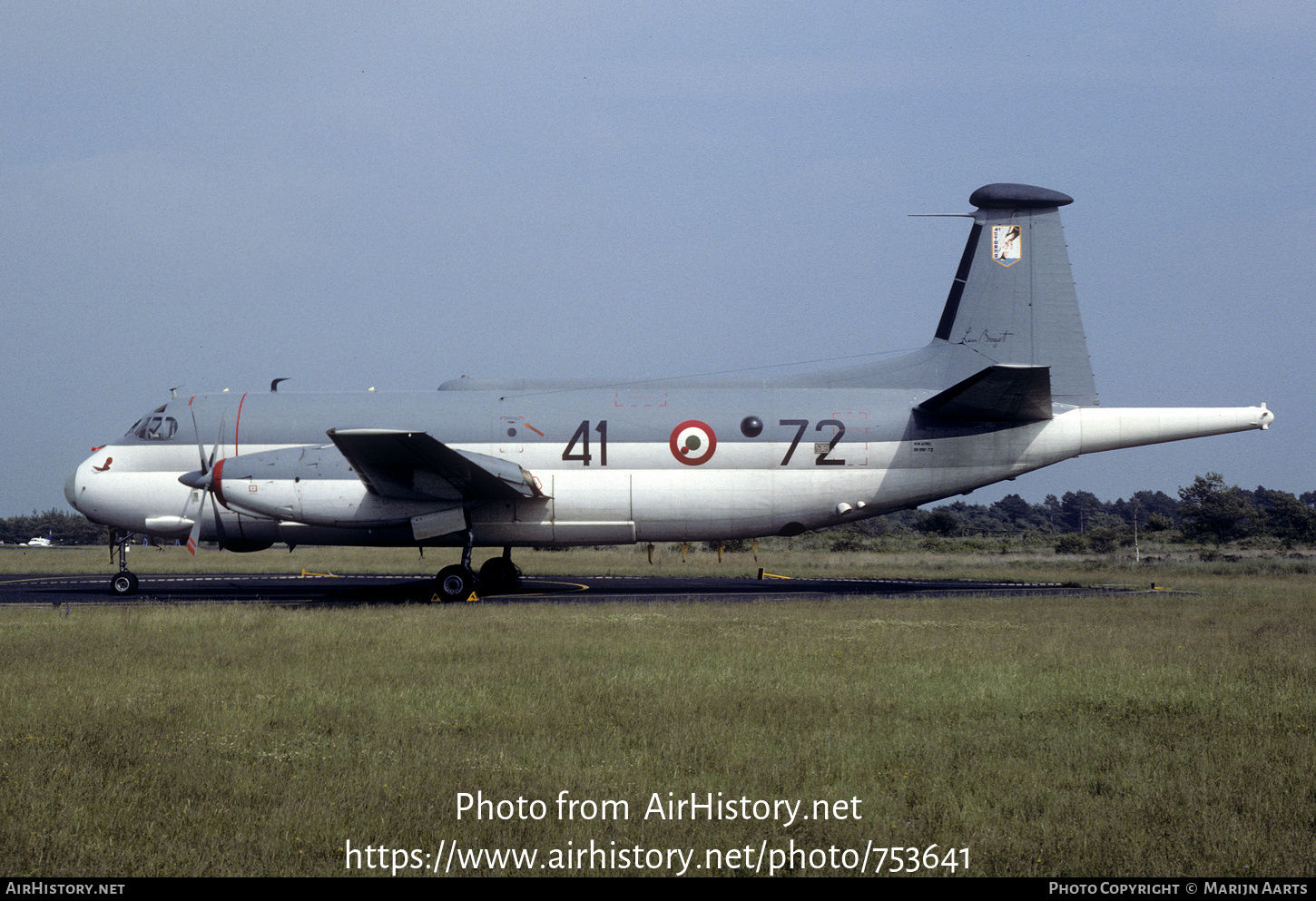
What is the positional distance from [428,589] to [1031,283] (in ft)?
55.1

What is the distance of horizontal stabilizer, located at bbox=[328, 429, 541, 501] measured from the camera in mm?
19391

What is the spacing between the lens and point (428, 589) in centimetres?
2516

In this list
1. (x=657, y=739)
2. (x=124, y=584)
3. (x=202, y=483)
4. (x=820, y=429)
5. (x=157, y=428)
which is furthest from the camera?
(x=157, y=428)

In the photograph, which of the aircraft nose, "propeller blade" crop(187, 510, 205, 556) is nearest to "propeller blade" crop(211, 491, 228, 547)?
"propeller blade" crop(187, 510, 205, 556)

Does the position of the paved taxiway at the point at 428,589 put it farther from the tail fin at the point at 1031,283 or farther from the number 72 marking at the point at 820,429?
the tail fin at the point at 1031,283

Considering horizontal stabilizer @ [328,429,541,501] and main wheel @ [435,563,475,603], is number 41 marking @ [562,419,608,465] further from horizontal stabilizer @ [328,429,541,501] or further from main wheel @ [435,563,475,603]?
main wheel @ [435,563,475,603]

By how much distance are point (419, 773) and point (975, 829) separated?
13.6 ft

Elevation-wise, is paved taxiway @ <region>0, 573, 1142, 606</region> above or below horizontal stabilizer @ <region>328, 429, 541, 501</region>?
below

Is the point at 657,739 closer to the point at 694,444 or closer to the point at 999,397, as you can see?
the point at 694,444

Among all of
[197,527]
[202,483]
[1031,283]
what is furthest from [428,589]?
[1031,283]

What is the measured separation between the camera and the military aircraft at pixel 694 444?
21.5m

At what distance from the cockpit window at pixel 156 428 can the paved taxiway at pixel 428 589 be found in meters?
3.86

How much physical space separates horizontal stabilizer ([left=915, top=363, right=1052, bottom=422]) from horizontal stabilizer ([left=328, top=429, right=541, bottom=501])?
9.48m
